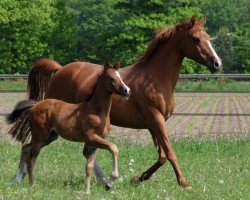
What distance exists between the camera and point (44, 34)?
73875 millimetres

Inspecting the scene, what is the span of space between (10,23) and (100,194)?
2436 inches

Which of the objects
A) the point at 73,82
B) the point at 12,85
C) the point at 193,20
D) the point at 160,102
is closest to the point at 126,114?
the point at 160,102

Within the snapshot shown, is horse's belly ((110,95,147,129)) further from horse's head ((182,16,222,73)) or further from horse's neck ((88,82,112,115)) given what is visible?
horse's neck ((88,82,112,115))

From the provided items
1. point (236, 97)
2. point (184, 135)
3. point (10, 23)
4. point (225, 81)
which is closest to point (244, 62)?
point (10, 23)

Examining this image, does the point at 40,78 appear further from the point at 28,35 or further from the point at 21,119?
the point at 28,35

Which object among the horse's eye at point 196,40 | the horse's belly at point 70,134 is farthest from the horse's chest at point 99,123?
the horse's eye at point 196,40

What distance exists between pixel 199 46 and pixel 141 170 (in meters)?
2.18

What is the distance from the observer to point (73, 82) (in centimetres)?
1170

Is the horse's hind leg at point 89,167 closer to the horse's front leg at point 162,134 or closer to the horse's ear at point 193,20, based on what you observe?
the horse's front leg at point 162,134

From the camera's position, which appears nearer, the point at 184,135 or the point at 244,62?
the point at 184,135

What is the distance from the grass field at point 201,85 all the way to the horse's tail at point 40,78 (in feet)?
57.1

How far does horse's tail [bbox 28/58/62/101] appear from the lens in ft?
42.2

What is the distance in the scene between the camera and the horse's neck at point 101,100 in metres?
9.59

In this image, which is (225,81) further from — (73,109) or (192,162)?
(73,109)
